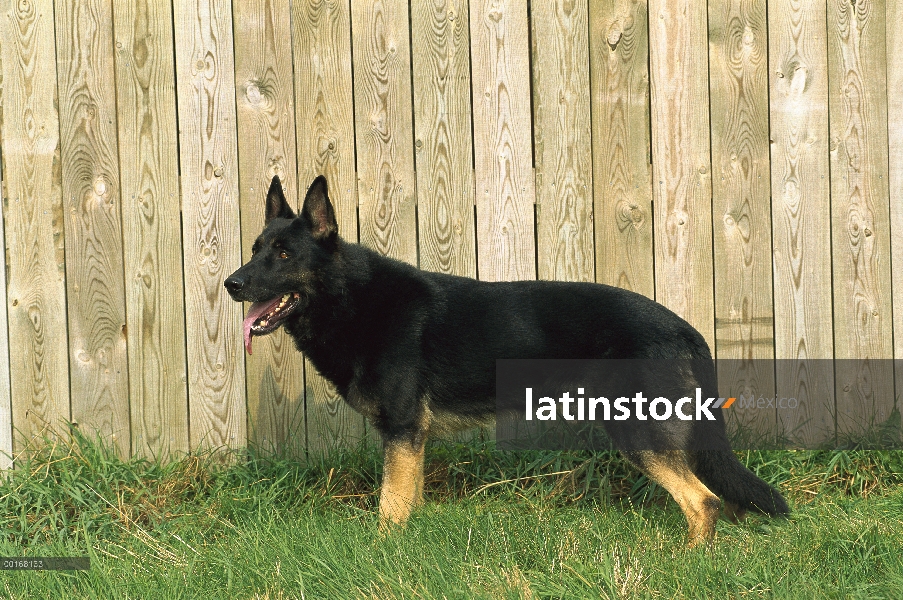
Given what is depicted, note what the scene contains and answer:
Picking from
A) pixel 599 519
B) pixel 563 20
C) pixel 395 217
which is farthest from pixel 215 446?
pixel 563 20

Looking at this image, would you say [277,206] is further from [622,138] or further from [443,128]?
[622,138]

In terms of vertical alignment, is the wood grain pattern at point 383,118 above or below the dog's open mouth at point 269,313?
above

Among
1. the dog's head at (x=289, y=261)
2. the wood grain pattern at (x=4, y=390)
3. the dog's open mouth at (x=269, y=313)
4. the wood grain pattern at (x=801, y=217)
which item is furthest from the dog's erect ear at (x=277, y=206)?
the wood grain pattern at (x=801, y=217)

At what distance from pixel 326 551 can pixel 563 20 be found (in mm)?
3009

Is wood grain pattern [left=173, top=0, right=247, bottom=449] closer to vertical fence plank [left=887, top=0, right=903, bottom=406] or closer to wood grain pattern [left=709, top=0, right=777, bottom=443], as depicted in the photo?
wood grain pattern [left=709, top=0, right=777, bottom=443]

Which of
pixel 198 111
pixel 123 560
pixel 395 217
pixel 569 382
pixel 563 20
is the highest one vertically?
pixel 563 20

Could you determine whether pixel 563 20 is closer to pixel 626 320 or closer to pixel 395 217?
pixel 395 217

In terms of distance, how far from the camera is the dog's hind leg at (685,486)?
3484 mm

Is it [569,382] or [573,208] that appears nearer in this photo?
[569,382]

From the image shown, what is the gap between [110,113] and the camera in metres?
4.54

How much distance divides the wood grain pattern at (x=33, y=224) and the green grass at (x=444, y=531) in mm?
308

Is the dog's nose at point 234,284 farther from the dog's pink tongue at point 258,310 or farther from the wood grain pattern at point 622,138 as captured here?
the wood grain pattern at point 622,138

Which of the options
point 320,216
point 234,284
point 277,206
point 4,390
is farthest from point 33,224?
point 320,216

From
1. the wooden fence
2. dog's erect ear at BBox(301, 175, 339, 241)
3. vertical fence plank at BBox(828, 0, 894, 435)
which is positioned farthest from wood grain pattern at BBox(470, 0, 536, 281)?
vertical fence plank at BBox(828, 0, 894, 435)
